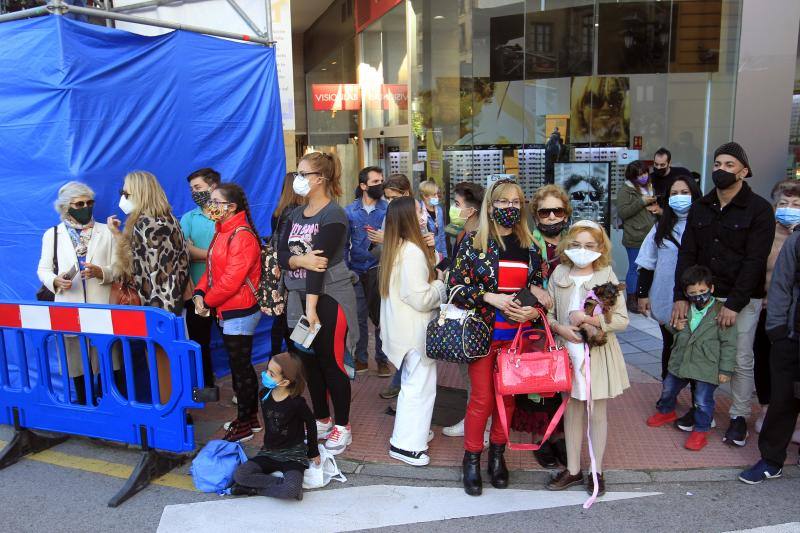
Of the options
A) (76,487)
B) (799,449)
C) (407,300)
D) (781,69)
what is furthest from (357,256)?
(781,69)

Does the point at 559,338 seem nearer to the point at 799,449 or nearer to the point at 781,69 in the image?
the point at 799,449

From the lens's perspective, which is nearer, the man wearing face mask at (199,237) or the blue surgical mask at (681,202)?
the blue surgical mask at (681,202)

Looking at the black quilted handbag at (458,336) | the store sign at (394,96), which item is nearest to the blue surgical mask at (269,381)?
the black quilted handbag at (458,336)

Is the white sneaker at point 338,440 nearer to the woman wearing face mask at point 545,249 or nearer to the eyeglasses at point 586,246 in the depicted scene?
the woman wearing face mask at point 545,249

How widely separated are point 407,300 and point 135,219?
219 centimetres

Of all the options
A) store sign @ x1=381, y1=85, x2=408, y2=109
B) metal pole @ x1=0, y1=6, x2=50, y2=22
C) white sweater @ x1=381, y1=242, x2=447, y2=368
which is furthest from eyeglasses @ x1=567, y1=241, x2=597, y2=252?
store sign @ x1=381, y1=85, x2=408, y2=109

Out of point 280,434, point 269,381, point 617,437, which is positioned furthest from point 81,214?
point 617,437

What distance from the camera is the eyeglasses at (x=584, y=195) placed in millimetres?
9945

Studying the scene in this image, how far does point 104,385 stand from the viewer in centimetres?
437

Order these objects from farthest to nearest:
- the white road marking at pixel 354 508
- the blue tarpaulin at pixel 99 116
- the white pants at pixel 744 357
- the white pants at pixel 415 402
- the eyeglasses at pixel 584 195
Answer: the eyeglasses at pixel 584 195 → the blue tarpaulin at pixel 99 116 → the white pants at pixel 744 357 → the white pants at pixel 415 402 → the white road marking at pixel 354 508

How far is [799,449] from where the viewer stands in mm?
4523

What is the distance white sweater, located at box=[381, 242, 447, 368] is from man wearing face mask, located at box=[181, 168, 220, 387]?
6.06 feet

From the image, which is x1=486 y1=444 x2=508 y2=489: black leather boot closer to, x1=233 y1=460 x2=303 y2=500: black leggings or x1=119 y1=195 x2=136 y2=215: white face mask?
x1=233 y1=460 x2=303 y2=500: black leggings

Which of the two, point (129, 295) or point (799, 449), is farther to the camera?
point (129, 295)
